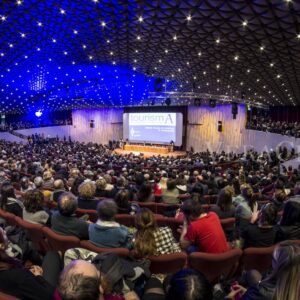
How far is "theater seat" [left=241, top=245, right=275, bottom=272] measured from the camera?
3.49m

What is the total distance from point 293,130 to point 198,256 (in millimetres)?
22582

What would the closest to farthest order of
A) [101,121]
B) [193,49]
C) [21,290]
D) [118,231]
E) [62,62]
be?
[21,290]
[118,231]
[193,49]
[62,62]
[101,121]

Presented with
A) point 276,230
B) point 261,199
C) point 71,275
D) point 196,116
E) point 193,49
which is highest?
point 193,49

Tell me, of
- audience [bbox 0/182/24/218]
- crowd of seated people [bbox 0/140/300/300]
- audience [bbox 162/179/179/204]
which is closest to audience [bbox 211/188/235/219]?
crowd of seated people [bbox 0/140/300/300]

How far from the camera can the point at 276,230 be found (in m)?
4.00

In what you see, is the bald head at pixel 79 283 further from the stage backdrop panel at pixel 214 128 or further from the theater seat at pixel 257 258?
the stage backdrop panel at pixel 214 128

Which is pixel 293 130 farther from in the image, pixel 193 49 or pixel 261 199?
pixel 261 199

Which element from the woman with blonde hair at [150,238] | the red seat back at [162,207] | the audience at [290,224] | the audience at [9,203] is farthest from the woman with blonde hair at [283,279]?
the red seat back at [162,207]

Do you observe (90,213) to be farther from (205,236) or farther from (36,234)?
(205,236)

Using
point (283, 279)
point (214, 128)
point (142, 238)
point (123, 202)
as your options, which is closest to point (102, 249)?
point (142, 238)

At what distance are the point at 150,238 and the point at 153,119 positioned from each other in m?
33.6

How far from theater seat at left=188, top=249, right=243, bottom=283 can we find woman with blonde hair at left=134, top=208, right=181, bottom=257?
0.30m

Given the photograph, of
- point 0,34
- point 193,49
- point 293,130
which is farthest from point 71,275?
point 293,130

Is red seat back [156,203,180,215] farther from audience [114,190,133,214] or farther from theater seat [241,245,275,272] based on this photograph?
theater seat [241,245,275,272]
